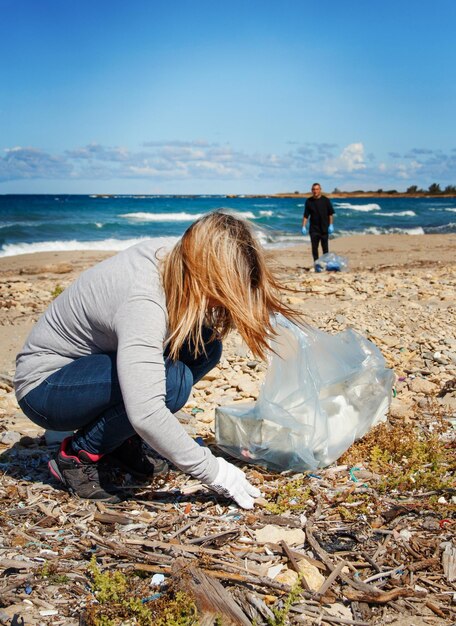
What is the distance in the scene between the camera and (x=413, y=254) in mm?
14070

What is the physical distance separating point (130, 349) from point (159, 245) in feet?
1.48

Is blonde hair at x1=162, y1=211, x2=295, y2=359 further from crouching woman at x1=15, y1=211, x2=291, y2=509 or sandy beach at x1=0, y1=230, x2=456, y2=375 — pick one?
sandy beach at x1=0, y1=230, x2=456, y2=375

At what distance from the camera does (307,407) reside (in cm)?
273

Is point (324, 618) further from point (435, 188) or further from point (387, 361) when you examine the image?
point (435, 188)

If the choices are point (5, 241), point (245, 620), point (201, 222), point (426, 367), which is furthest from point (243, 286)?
point (5, 241)

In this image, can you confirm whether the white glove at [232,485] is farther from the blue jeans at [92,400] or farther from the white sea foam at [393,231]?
the white sea foam at [393,231]

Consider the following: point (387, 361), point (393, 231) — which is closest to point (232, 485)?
point (387, 361)

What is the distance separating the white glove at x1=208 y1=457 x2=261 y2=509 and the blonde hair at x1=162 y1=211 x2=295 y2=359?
1.59 ft

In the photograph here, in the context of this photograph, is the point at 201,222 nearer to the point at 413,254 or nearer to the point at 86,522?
the point at 86,522

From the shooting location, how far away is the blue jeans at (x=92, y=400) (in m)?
A: 2.33

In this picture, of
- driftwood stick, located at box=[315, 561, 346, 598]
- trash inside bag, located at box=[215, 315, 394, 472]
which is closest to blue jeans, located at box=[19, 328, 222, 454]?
trash inside bag, located at box=[215, 315, 394, 472]

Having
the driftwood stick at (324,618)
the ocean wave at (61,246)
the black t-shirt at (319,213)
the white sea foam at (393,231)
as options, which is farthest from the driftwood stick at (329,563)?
the white sea foam at (393,231)

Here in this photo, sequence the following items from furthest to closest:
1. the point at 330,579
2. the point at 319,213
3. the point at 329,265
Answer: the point at 319,213, the point at 329,265, the point at 330,579

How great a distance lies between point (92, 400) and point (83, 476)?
1.23 feet
